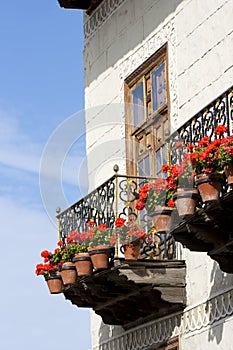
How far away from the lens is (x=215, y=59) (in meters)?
13.7

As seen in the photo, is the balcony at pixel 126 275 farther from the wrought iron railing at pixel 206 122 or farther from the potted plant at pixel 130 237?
the wrought iron railing at pixel 206 122

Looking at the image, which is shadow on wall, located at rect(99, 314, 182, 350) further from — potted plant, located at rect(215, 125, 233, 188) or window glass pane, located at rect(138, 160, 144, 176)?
potted plant, located at rect(215, 125, 233, 188)

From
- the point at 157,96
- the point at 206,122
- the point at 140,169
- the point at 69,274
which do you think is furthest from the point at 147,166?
the point at 206,122

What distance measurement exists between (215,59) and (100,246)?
93.1 inches

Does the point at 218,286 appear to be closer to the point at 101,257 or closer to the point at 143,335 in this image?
the point at 101,257

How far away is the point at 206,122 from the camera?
1252 cm

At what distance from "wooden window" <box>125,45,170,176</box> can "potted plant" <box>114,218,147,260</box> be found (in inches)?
57.5

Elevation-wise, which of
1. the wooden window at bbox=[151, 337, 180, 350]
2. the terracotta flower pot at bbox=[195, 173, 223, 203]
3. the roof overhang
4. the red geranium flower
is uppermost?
the roof overhang

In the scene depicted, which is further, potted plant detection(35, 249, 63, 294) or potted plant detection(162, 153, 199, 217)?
potted plant detection(35, 249, 63, 294)

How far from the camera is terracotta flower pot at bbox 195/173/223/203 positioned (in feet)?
37.3

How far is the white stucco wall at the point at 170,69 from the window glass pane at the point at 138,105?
0.26m

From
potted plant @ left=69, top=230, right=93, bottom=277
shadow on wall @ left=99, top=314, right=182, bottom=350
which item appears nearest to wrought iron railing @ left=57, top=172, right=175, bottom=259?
potted plant @ left=69, top=230, right=93, bottom=277

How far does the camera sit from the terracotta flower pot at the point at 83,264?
1378cm

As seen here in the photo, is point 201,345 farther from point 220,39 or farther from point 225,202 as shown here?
point 220,39
